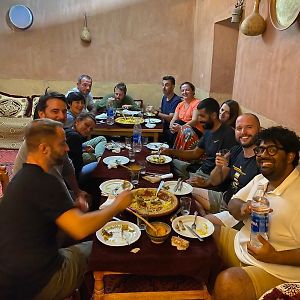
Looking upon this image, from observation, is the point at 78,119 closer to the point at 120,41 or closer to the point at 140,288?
the point at 140,288

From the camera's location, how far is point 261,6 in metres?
3.02

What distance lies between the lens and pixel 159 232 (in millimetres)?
1600

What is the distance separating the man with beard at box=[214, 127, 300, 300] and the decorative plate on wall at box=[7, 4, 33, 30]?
5.53 meters

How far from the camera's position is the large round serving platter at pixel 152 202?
179 centimetres

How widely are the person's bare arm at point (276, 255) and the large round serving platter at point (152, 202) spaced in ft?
1.75

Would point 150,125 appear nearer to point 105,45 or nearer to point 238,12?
point 238,12

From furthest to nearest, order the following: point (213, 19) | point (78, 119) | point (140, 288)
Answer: point (213, 19) < point (78, 119) < point (140, 288)

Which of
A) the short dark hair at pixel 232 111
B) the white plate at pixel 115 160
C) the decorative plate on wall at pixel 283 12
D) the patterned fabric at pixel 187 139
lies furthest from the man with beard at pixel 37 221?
the short dark hair at pixel 232 111

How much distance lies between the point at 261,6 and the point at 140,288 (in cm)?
278

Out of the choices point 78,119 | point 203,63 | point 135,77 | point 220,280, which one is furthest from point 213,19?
point 220,280

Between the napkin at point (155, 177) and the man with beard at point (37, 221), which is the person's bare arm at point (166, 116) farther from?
the man with beard at point (37, 221)

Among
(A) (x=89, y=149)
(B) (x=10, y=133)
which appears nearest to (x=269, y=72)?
(A) (x=89, y=149)

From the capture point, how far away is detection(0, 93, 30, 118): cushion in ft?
18.2

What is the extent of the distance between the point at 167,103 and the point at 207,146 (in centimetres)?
213
